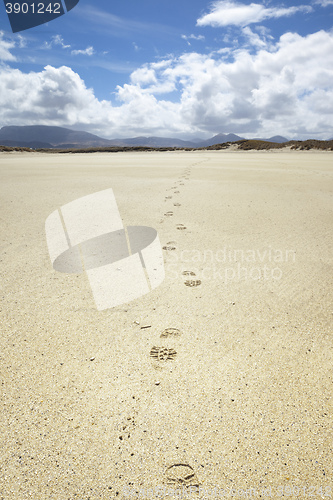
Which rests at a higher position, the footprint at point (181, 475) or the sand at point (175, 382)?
the sand at point (175, 382)

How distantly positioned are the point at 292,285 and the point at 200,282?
987 millimetres

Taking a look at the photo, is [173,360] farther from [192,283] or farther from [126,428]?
[192,283]

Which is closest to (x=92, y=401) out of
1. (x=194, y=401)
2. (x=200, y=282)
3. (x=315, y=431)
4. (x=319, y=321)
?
(x=194, y=401)

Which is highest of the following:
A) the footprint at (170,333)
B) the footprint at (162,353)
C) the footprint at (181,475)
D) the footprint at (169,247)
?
the footprint at (169,247)

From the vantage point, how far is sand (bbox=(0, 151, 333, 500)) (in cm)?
124

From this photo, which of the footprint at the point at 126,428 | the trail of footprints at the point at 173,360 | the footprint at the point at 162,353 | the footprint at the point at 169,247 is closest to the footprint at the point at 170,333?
the trail of footprints at the point at 173,360

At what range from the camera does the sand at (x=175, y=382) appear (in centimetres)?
124

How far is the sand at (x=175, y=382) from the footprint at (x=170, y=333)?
34mm

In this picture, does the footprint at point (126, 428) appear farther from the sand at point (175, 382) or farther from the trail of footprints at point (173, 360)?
the trail of footprints at point (173, 360)

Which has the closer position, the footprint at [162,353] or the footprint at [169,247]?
the footprint at [162,353]

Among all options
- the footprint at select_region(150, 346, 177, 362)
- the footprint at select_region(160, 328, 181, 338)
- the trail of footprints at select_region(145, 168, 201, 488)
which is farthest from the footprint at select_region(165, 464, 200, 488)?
the footprint at select_region(160, 328, 181, 338)

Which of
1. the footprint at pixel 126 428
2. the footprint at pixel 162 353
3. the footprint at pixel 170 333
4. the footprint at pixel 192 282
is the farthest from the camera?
the footprint at pixel 192 282

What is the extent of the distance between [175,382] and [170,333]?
476 millimetres

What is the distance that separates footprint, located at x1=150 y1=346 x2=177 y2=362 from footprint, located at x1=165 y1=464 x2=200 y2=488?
661mm
